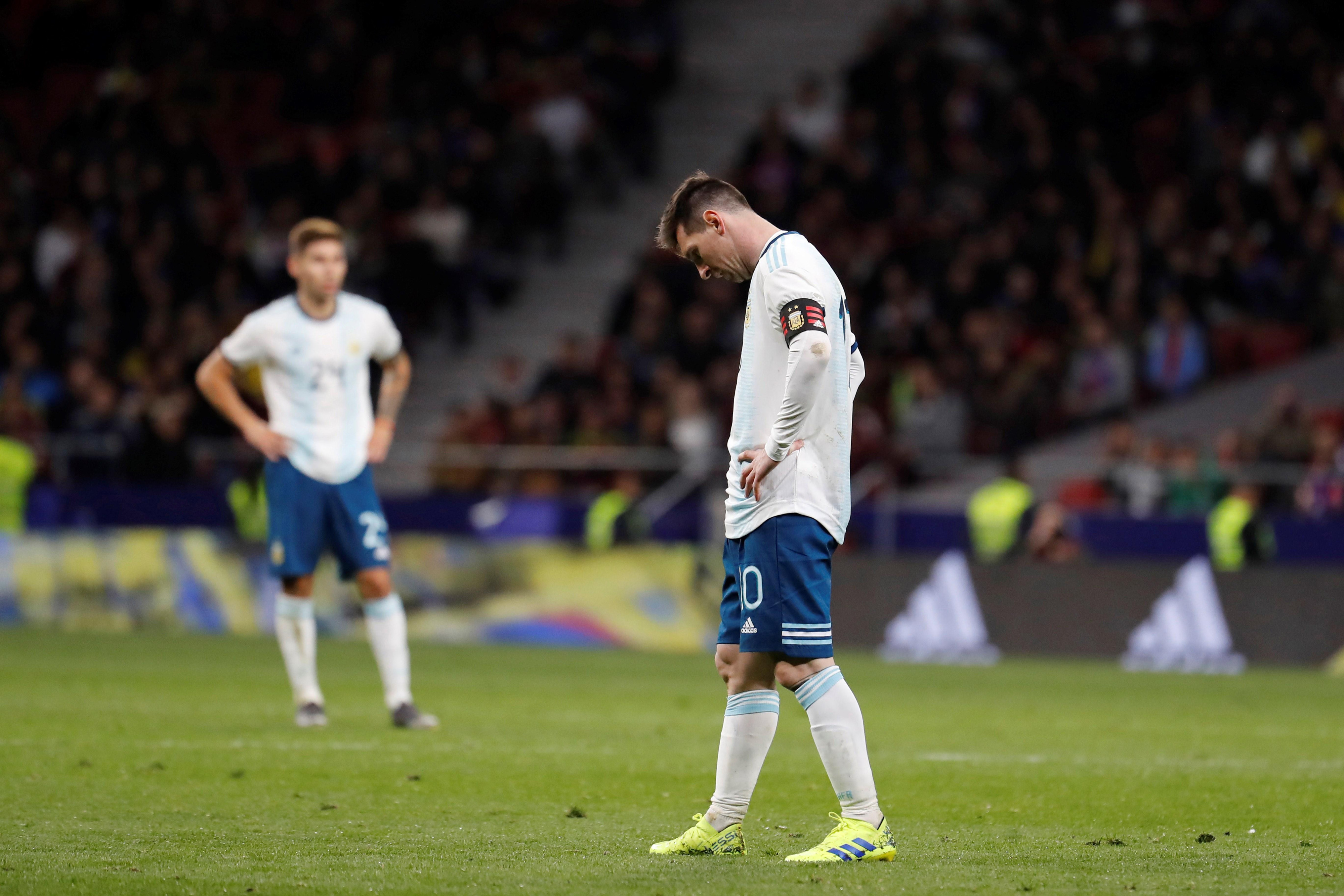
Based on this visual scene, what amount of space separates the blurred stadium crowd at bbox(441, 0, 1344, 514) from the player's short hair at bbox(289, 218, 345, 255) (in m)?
9.83

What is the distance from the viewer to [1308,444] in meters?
17.9

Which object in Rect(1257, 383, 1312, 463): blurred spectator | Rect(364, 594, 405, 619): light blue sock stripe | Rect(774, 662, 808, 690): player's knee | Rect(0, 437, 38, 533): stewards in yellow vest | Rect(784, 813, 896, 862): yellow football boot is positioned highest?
Rect(0, 437, 38, 533): stewards in yellow vest

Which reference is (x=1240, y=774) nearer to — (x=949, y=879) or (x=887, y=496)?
(x=949, y=879)

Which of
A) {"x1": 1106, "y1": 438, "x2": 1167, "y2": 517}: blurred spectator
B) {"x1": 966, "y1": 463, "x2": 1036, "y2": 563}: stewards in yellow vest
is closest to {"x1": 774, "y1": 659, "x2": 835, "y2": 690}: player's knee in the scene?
{"x1": 966, "y1": 463, "x2": 1036, "y2": 563}: stewards in yellow vest

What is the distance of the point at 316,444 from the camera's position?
10.1m

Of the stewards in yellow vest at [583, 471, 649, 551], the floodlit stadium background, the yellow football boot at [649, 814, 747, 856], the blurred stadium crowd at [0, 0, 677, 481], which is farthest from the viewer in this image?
the blurred stadium crowd at [0, 0, 677, 481]

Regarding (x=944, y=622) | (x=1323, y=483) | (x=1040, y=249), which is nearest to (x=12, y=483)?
(x=944, y=622)

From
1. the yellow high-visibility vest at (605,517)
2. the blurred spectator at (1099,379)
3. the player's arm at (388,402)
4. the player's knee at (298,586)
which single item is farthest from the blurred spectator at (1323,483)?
the player's knee at (298,586)

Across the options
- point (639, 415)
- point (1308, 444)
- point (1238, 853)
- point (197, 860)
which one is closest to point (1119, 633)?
point (1308, 444)

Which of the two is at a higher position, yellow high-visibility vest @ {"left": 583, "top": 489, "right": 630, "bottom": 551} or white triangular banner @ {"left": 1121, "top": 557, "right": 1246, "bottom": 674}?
yellow high-visibility vest @ {"left": 583, "top": 489, "right": 630, "bottom": 551}

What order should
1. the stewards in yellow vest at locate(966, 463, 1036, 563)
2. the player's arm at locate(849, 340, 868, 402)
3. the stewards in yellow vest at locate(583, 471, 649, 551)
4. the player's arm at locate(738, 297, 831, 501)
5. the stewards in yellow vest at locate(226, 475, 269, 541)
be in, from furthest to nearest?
the stewards in yellow vest at locate(226, 475, 269, 541), the stewards in yellow vest at locate(583, 471, 649, 551), the stewards in yellow vest at locate(966, 463, 1036, 563), the player's arm at locate(849, 340, 868, 402), the player's arm at locate(738, 297, 831, 501)

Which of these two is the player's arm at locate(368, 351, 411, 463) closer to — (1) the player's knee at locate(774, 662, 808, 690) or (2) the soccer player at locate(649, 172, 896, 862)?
(2) the soccer player at locate(649, 172, 896, 862)

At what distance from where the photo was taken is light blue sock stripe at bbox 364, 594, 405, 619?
1010 centimetres

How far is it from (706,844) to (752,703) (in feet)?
1.46
